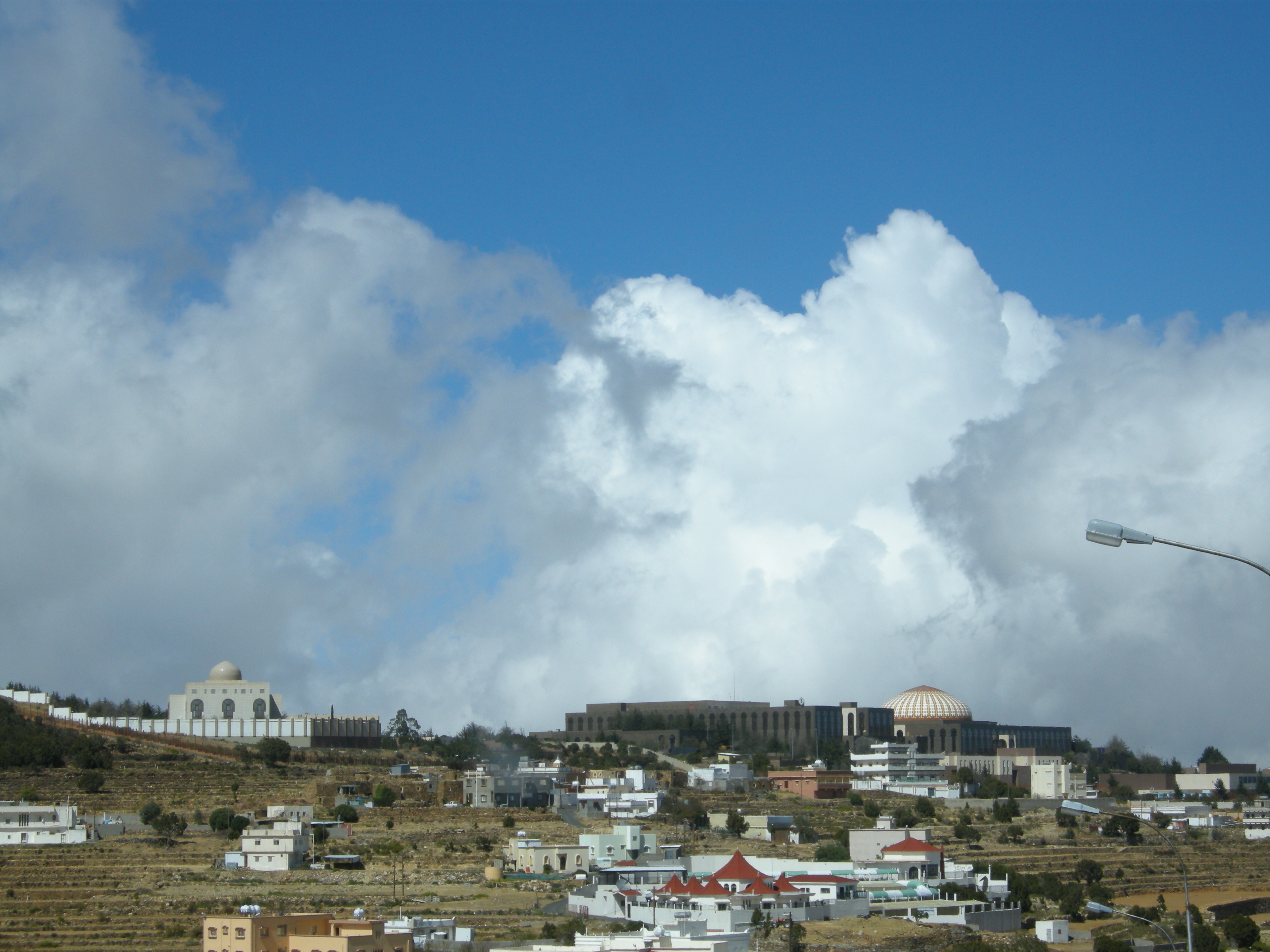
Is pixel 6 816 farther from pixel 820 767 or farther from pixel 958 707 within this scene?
pixel 958 707

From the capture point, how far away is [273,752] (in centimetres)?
10350

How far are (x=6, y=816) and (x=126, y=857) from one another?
8394 millimetres

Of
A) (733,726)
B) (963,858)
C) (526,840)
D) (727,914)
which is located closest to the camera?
(727,914)

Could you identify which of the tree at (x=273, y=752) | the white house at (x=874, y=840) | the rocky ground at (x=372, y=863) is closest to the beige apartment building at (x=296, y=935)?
the rocky ground at (x=372, y=863)

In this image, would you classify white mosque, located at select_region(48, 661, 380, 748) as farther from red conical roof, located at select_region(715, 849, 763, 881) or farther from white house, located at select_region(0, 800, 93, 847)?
red conical roof, located at select_region(715, 849, 763, 881)

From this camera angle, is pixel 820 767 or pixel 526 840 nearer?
pixel 526 840

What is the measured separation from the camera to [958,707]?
529 ft

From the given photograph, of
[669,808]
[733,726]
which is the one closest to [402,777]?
[669,808]

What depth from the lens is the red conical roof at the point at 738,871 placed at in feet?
208

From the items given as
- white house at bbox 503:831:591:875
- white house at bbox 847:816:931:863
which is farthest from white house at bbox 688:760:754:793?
white house at bbox 503:831:591:875

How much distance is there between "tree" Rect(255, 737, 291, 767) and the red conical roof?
4711 cm

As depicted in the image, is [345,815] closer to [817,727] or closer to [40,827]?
[40,827]

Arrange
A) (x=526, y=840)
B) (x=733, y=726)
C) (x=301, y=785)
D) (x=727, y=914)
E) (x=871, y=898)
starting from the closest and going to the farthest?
(x=727, y=914) < (x=871, y=898) < (x=526, y=840) < (x=301, y=785) < (x=733, y=726)

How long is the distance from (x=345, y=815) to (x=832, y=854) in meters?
26.2
